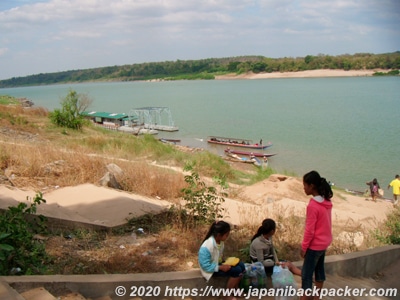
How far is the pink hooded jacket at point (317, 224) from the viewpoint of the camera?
155 inches

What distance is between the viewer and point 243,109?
55.8m

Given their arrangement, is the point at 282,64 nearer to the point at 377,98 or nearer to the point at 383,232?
the point at 377,98

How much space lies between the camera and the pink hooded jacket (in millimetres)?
3926

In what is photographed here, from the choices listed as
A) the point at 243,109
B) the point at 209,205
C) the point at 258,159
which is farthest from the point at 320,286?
the point at 243,109

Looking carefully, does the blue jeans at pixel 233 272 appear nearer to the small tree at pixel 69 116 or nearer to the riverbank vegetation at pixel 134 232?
the riverbank vegetation at pixel 134 232

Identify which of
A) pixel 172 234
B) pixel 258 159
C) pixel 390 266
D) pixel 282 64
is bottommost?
pixel 258 159

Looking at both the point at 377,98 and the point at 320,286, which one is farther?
the point at 377,98

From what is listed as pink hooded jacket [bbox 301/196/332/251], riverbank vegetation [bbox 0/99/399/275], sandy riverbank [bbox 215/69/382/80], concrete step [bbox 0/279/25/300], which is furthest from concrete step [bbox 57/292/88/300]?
sandy riverbank [bbox 215/69/382/80]

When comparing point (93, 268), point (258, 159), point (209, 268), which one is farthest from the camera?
point (258, 159)

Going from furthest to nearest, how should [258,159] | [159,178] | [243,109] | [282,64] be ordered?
1. [282,64]
2. [243,109]
3. [258,159]
4. [159,178]

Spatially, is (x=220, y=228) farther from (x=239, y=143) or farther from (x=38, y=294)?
(x=239, y=143)

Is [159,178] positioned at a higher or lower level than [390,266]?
higher

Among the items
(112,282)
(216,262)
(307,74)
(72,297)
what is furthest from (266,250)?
(307,74)

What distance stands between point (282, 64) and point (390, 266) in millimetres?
120946
